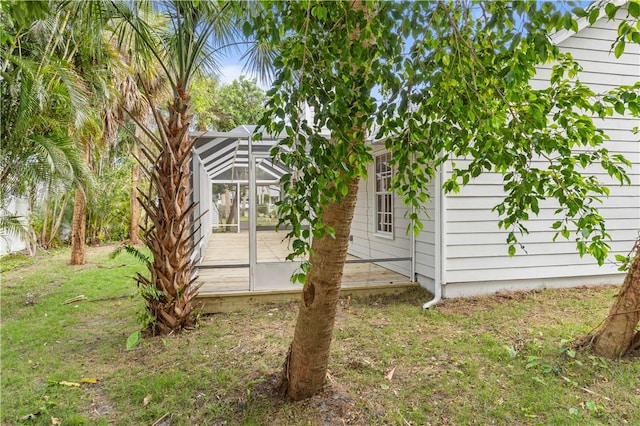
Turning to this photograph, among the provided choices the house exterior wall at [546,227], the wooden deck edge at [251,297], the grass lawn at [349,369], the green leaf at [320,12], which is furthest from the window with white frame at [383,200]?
the green leaf at [320,12]

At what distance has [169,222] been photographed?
4.47 m

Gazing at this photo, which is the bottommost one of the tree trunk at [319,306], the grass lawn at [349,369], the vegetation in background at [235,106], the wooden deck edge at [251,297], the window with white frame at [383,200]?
the grass lawn at [349,369]

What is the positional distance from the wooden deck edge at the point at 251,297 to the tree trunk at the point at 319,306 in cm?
271

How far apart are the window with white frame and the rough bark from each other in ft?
13.3

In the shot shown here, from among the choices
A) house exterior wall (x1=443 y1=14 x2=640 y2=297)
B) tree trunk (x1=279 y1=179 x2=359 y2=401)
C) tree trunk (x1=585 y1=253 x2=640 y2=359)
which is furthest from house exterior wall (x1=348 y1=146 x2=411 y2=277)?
tree trunk (x1=279 y1=179 x2=359 y2=401)

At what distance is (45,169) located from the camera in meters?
5.46

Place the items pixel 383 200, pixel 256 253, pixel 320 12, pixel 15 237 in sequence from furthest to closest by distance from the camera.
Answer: pixel 15 237 < pixel 383 200 < pixel 256 253 < pixel 320 12

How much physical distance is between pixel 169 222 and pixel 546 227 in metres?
5.77

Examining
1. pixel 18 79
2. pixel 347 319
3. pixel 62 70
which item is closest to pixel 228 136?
pixel 62 70

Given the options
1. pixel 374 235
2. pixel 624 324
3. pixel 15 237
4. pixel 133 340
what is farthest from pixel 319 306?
pixel 15 237

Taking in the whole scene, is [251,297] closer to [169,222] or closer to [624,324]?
[169,222]

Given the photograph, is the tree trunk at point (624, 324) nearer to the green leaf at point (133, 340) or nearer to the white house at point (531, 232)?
the white house at point (531, 232)

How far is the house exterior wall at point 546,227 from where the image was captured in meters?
5.83

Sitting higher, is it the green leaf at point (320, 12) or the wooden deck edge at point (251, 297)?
the green leaf at point (320, 12)
